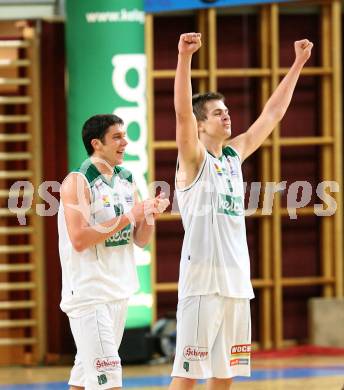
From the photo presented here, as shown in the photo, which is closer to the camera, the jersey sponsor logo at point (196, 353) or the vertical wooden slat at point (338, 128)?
the jersey sponsor logo at point (196, 353)

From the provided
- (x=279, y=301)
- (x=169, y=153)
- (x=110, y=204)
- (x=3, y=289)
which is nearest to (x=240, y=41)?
(x=169, y=153)

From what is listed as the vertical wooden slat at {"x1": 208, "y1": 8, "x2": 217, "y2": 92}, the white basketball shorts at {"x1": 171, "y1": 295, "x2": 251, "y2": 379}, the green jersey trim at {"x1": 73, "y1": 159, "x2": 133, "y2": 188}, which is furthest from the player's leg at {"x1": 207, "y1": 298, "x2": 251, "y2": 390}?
the vertical wooden slat at {"x1": 208, "y1": 8, "x2": 217, "y2": 92}

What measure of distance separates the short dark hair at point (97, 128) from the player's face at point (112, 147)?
0.02 m

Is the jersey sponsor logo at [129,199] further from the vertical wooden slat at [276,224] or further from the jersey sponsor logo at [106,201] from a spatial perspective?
the vertical wooden slat at [276,224]

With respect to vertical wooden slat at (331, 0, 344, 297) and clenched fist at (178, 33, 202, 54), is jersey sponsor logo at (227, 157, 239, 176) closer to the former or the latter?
clenched fist at (178, 33, 202, 54)

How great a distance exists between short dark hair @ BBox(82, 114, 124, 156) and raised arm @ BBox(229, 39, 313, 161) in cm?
62

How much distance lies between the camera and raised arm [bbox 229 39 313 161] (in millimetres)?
4754

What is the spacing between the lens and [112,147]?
445cm

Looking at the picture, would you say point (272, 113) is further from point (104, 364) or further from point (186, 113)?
point (104, 364)

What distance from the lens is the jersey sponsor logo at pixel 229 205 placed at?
4.40 metres

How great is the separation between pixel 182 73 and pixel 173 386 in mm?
1417

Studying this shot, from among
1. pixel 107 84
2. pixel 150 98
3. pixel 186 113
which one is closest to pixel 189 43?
pixel 186 113

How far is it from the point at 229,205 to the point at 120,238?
0.52m

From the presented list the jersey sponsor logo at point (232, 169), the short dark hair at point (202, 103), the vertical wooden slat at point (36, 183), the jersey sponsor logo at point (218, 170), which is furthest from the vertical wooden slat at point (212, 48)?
the jersey sponsor logo at point (218, 170)
